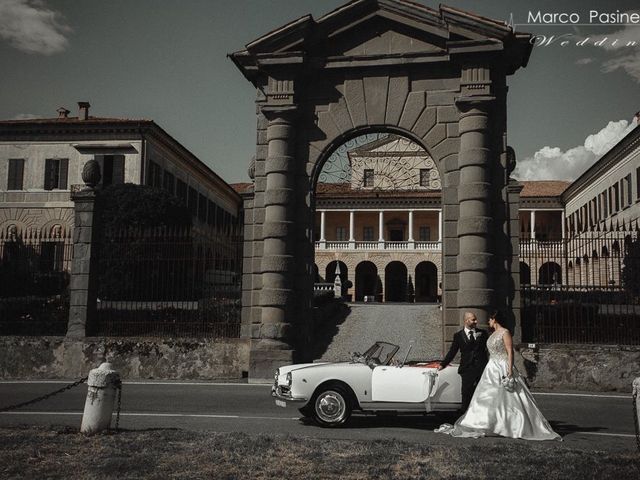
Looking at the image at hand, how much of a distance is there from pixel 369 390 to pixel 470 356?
54.9 inches

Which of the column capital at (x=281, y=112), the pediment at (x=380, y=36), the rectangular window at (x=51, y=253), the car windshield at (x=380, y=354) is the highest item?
the pediment at (x=380, y=36)

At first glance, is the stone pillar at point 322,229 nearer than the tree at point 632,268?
No

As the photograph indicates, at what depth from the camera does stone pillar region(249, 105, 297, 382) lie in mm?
13633

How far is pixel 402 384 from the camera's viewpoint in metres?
8.31

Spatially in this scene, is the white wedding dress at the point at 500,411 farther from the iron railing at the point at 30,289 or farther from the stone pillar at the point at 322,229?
the stone pillar at the point at 322,229

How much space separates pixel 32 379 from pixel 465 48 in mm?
11960

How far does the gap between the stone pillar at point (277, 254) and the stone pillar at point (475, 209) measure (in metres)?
3.71

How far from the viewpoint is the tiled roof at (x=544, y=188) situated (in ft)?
190

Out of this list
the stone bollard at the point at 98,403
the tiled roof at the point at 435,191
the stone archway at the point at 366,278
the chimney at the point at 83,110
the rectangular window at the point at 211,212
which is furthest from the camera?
the stone archway at the point at 366,278

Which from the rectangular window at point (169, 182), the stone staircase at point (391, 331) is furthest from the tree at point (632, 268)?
the rectangular window at point (169, 182)

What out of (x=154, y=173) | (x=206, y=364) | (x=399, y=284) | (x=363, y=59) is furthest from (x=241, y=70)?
(x=399, y=284)

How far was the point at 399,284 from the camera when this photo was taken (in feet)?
196

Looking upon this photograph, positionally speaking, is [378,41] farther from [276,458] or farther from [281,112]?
[276,458]

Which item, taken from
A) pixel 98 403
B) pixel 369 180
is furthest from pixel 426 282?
pixel 98 403
